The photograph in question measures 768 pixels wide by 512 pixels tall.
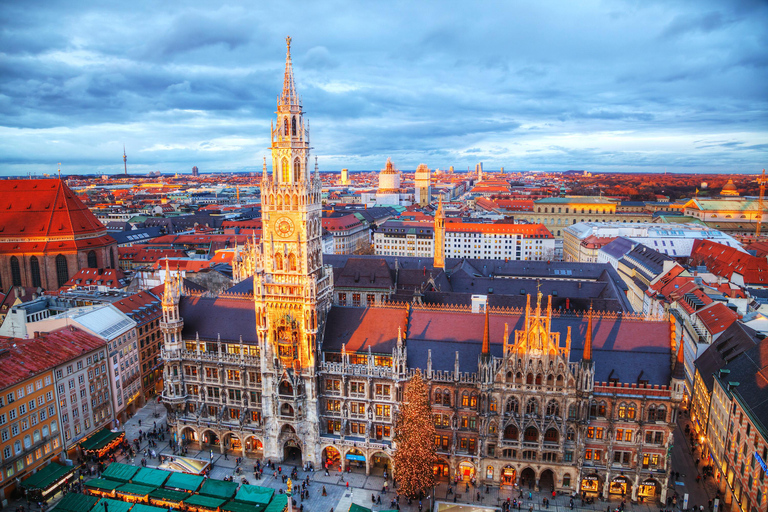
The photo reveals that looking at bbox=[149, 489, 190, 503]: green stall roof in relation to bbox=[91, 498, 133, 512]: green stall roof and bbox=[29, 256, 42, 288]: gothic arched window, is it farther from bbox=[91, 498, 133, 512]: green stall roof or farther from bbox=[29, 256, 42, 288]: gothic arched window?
bbox=[29, 256, 42, 288]: gothic arched window

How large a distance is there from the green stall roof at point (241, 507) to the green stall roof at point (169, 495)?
16.8ft

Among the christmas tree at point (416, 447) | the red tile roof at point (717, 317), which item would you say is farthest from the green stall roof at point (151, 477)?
the red tile roof at point (717, 317)

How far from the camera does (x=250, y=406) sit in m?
68.3

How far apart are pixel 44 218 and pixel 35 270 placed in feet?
46.8

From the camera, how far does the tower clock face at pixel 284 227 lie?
62750mm

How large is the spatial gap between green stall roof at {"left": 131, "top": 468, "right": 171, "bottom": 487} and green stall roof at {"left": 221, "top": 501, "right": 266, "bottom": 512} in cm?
923

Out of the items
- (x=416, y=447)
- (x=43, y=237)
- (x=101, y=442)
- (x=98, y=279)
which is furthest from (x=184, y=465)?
(x=43, y=237)

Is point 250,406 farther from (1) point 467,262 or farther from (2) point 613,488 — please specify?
(1) point 467,262

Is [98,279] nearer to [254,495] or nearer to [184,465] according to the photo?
[184,465]

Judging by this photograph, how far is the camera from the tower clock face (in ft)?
206

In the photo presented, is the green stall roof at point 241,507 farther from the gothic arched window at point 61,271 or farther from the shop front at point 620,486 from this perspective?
the gothic arched window at point 61,271

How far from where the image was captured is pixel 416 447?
53.8 metres

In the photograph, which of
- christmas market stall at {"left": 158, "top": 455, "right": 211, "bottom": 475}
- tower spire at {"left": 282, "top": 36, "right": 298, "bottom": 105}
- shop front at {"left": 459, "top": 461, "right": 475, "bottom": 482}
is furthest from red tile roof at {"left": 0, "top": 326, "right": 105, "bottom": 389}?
shop front at {"left": 459, "top": 461, "right": 475, "bottom": 482}

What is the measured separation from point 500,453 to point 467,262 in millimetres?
74859
